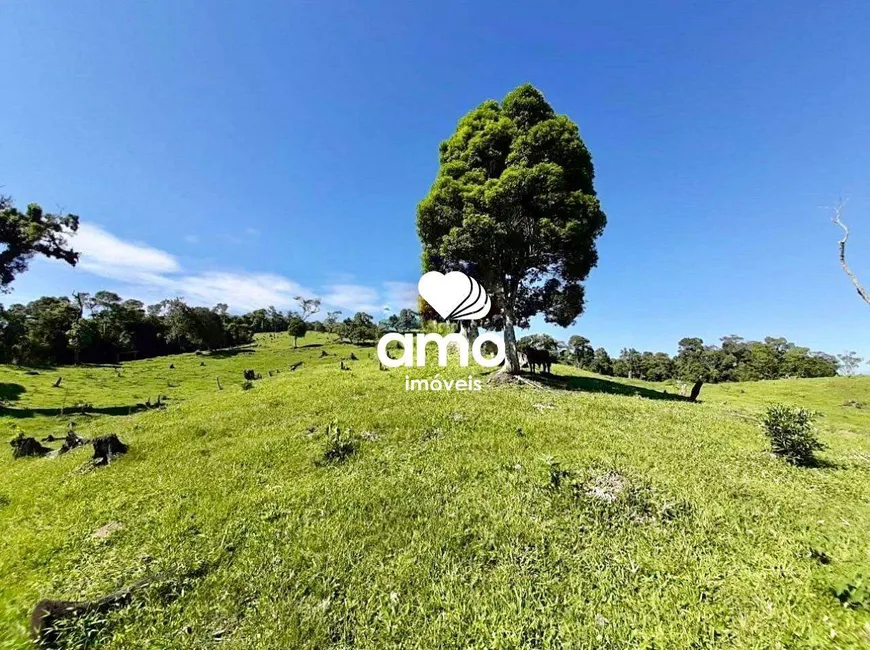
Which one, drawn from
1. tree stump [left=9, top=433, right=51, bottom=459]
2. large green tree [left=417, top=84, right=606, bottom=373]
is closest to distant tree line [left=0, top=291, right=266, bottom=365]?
tree stump [left=9, top=433, right=51, bottom=459]

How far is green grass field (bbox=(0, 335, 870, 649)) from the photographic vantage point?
550 centimetres

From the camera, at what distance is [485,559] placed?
6801mm

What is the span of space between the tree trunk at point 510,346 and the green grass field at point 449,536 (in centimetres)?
752

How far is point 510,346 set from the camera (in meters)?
21.8

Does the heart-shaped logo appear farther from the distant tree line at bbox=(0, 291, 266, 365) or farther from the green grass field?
the distant tree line at bbox=(0, 291, 266, 365)

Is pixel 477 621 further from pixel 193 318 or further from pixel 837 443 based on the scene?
pixel 193 318

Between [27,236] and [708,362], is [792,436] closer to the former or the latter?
[27,236]

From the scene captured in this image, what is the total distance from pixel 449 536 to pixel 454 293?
57.7 feet

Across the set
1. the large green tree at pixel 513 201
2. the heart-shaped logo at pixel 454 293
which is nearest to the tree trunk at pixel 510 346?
the large green tree at pixel 513 201

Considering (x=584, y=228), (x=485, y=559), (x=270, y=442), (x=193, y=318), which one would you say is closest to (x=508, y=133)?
(x=584, y=228)

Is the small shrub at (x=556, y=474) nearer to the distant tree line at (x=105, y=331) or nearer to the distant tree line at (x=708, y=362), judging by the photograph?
the distant tree line at (x=708, y=362)

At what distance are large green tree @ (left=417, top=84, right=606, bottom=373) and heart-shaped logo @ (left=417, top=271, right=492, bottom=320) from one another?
0.98 m

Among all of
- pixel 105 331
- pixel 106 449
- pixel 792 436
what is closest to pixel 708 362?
pixel 792 436

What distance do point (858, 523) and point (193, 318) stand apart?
10640cm
